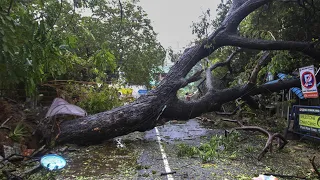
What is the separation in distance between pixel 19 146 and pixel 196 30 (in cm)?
620

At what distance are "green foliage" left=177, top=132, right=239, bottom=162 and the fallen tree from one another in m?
1.45

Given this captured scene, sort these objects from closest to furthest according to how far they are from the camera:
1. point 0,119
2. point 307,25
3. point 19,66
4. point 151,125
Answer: point 19,66, point 0,119, point 151,125, point 307,25

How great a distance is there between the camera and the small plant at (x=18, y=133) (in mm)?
6004

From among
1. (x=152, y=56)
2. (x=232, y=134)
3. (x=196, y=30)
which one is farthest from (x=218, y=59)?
(x=232, y=134)

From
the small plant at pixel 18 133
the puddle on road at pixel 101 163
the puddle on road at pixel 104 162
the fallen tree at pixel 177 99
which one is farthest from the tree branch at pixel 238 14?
the small plant at pixel 18 133

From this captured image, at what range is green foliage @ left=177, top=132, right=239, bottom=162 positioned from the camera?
5945 mm

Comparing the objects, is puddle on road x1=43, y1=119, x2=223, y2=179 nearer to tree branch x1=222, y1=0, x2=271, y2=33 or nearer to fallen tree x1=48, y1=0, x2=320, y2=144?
fallen tree x1=48, y1=0, x2=320, y2=144

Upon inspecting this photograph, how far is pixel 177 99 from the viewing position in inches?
327

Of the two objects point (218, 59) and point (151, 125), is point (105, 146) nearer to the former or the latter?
point (151, 125)

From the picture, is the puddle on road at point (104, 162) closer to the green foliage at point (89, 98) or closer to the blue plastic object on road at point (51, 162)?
the blue plastic object on road at point (51, 162)

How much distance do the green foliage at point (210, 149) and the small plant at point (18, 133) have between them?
142 inches

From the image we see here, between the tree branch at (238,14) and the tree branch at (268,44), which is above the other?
the tree branch at (238,14)

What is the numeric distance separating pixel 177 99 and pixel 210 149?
2347 mm

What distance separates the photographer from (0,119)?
6473 millimetres
